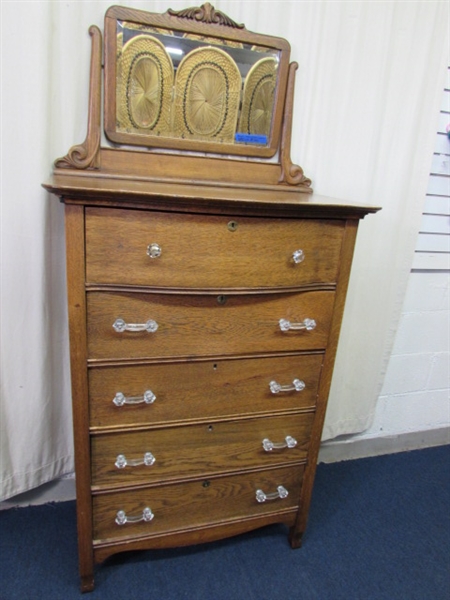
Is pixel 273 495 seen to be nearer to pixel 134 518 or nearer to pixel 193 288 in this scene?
pixel 134 518

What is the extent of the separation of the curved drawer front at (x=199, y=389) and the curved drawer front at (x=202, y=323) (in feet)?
0.17

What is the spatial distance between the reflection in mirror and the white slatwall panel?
31.9 inches

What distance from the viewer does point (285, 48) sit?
1.47m

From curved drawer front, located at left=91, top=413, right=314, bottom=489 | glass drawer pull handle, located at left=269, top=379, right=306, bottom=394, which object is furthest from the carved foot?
glass drawer pull handle, located at left=269, top=379, right=306, bottom=394

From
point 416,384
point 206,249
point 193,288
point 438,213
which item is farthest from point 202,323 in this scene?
point 416,384

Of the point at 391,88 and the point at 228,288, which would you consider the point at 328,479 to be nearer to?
the point at 228,288

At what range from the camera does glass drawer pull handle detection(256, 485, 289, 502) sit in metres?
1.47

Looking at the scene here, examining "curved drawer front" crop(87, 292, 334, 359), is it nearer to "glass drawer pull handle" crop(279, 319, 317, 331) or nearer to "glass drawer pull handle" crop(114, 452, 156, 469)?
"glass drawer pull handle" crop(279, 319, 317, 331)

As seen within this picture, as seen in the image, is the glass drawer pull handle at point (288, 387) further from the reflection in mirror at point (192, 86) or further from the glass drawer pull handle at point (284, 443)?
the reflection in mirror at point (192, 86)

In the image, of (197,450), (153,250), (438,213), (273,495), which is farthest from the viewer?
(438,213)

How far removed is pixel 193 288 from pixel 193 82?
0.75 m

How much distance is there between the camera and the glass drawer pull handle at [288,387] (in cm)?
136

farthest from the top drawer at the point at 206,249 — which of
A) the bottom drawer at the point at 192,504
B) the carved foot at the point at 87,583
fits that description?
the carved foot at the point at 87,583

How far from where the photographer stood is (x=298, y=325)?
130cm
